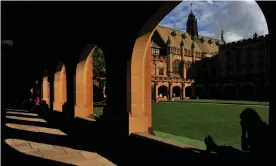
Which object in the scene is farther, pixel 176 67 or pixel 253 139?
pixel 176 67

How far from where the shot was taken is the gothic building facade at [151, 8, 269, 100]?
45469 mm

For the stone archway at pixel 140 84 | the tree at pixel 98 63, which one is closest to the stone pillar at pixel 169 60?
the tree at pixel 98 63

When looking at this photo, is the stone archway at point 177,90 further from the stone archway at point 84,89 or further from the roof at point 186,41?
the stone archway at point 84,89

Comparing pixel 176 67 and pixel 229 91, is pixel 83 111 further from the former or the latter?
pixel 176 67

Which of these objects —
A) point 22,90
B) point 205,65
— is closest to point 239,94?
point 205,65

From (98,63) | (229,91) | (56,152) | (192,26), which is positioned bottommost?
(56,152)

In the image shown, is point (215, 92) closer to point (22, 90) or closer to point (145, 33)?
point (22, 90)

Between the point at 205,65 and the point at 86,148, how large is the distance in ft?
205

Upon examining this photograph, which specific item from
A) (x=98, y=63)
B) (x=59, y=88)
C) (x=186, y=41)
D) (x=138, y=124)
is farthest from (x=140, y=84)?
(x=186, y=41)

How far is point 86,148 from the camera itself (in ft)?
19.2

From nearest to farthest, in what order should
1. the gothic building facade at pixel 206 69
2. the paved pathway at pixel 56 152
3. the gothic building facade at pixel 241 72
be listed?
the paved pathway at pixel 56 152 → the gothic building facade at pixel 241 72 → the gothic building facade at pixel 206 69

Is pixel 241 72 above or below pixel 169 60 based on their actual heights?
below

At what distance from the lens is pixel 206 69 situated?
63.1 meters

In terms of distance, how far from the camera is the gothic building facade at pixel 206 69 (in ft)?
149
